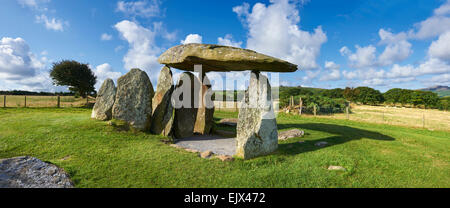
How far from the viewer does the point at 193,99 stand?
946 cm

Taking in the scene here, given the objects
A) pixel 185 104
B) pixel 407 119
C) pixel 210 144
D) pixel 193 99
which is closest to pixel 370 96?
pixel 407 119

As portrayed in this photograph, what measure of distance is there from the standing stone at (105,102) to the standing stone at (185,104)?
3.02 m

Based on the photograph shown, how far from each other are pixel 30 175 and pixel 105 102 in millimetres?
5405

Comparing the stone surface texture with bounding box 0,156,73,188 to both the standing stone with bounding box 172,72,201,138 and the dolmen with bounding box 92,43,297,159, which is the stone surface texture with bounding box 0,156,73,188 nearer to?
the dolmen with bounding box 92,43,297,159

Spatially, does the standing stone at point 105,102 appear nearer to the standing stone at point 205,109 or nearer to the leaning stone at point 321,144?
the standing stone at point 205,109

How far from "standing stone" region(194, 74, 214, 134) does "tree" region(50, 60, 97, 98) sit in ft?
67.3

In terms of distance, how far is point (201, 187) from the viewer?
4.22 m

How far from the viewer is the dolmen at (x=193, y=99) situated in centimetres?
592

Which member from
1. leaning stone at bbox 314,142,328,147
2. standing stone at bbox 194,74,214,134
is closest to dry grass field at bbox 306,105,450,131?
leaning stone at bbox 314,142,328,147

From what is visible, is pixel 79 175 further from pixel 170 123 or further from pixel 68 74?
pixel 68 74

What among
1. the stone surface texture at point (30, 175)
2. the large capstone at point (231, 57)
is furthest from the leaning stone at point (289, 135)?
the stone surface texture at point (30, 175)

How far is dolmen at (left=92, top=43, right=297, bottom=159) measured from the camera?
592 cm
